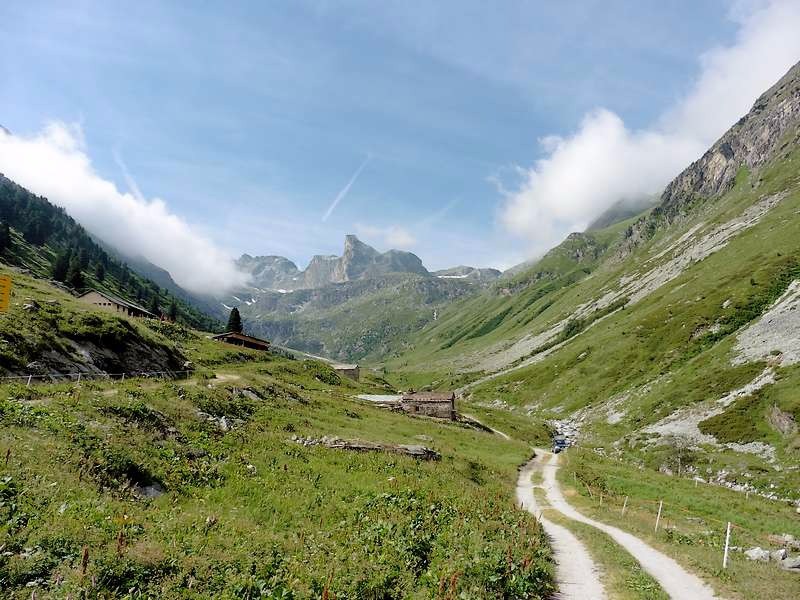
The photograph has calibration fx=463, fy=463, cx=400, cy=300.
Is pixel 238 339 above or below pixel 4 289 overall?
above

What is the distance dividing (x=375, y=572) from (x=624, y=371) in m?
114

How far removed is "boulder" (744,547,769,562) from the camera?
912 inches

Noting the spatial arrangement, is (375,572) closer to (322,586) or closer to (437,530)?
(322,586)

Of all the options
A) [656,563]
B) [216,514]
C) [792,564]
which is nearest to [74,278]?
[216,514]

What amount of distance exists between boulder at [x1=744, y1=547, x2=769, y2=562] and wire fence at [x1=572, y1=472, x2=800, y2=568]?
3.34 feet

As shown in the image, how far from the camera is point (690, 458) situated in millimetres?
61000

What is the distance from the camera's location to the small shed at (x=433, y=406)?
87.8 metres

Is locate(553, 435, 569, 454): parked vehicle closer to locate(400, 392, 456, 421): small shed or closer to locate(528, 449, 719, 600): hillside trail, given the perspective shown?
locate(400, 392, 456, 421): small shed

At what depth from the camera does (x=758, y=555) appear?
77.2 ft

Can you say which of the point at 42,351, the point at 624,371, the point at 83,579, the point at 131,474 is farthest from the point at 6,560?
the point at 624,371

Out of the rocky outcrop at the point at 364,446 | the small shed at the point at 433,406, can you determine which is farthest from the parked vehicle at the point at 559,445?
the rocky outcrop at the point at 364,446

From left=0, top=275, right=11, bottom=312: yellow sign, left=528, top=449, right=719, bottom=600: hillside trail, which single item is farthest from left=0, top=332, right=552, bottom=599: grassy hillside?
left=0, top=275, right=11, bottom=312: yellow sign

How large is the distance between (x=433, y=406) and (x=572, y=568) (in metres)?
69.4

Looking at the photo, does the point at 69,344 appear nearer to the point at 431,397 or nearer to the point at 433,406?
the point at 433,406
